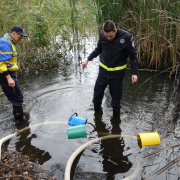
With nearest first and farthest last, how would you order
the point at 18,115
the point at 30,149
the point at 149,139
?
1. the point at 149,139
2. the point at 30,149
3. the point at 18,115

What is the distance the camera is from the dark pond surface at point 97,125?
8.39 feet

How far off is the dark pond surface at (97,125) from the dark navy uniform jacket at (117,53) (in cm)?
97

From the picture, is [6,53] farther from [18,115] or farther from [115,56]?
[115,56]

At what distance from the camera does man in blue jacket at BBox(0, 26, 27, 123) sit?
283 cm

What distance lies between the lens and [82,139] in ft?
10.3

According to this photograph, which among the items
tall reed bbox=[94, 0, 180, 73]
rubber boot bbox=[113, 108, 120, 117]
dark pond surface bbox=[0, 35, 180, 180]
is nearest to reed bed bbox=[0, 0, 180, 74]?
tall reed bbox=[94, 0, 180, 73]

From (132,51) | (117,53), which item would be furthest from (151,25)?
(117,53)

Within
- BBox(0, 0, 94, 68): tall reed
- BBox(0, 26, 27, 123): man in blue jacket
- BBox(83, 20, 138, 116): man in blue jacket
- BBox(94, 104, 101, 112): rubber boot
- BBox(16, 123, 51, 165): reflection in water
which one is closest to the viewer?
BBox(16, 123, 51, 165): reflection in water

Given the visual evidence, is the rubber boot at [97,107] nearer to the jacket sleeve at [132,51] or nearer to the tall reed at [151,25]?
the jacket sleeve at [132,51]

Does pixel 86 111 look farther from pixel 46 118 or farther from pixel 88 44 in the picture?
pixel 88 44

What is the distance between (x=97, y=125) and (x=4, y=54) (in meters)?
1.95

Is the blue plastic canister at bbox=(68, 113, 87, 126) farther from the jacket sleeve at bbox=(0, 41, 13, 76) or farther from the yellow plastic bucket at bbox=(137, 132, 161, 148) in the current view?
the jacket sleeve at bbox=(0, 41, 13, 76)

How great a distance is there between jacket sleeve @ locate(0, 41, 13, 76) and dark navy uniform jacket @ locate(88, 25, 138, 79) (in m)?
1.49

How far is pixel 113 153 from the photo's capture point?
282cm
